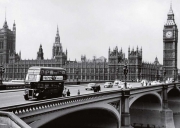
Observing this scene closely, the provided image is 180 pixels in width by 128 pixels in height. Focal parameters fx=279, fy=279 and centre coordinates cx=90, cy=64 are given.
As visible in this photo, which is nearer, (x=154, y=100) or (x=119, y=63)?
(x=154, y=100)

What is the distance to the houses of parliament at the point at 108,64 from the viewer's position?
110750 millimetres

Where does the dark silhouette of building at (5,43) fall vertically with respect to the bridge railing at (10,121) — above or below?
above

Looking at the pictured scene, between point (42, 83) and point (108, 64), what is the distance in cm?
8891

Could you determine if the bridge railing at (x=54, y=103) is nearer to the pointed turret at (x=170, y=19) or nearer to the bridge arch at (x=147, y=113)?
the bridge arch at (x=147, y=113)

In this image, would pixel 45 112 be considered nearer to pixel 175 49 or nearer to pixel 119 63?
pixel 119 63

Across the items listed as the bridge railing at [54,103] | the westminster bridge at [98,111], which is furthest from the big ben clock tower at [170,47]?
the bridge railing at [54,103]

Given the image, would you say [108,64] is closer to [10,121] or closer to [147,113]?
[147,113]

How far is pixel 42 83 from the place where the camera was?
992 inches

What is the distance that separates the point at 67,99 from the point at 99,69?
95.5 metres

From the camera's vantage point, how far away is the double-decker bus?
24.6 metres

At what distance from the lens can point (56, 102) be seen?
18.2 m

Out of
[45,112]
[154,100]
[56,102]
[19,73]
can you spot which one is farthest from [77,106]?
[19,73]

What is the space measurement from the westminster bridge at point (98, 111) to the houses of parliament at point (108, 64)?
40.3m

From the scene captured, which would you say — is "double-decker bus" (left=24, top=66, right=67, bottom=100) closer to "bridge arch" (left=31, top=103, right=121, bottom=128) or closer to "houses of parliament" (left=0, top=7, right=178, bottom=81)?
"bridge arch" (left=31, top=103, right=121, bottom=128)
